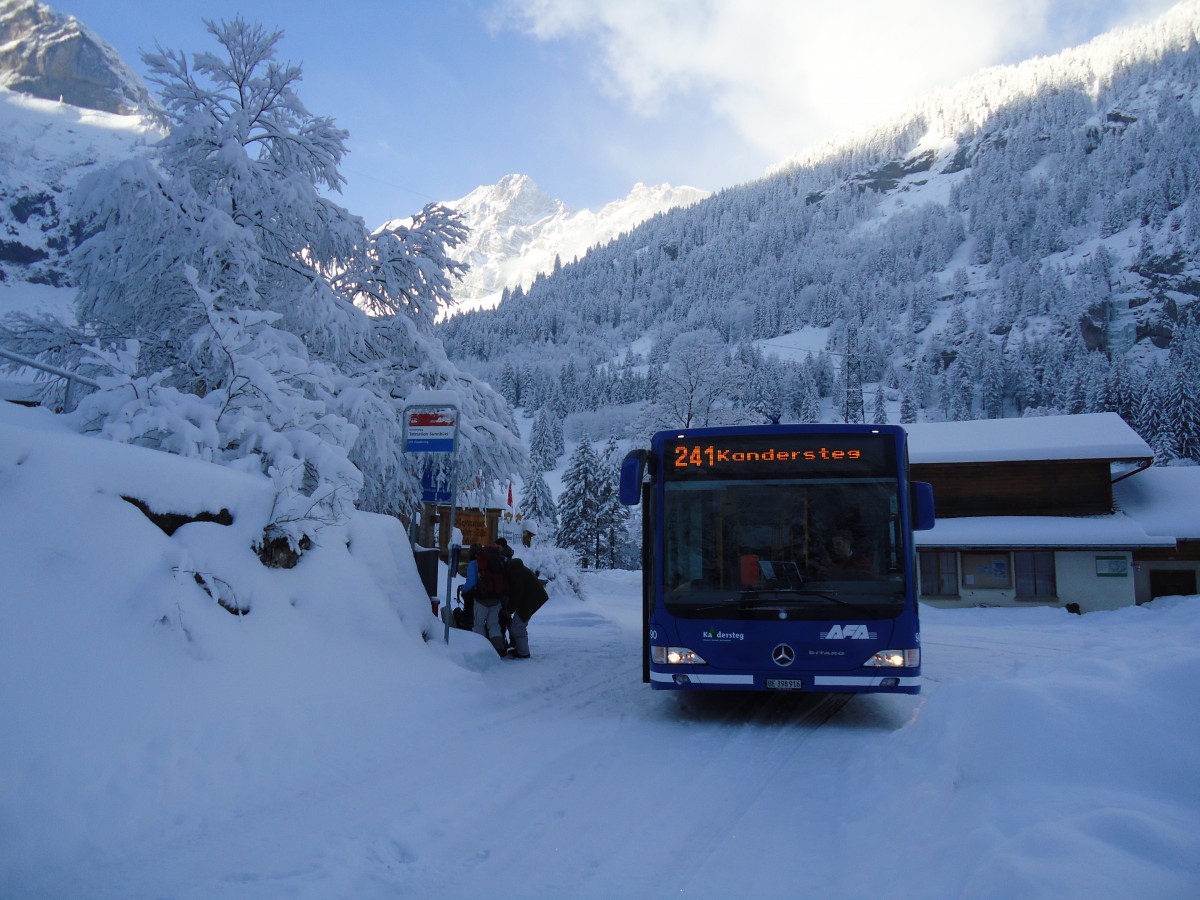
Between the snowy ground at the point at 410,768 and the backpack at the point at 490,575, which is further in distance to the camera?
the backpack at the point at 490,575

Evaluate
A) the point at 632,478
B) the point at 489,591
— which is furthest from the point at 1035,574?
the point at 632,478

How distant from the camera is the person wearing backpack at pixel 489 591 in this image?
10672 millimetres

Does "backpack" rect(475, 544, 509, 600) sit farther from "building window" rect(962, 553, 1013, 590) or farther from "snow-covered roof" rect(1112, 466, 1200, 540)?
"snow-covered roof" rect(1112, 466, 1200, 540)

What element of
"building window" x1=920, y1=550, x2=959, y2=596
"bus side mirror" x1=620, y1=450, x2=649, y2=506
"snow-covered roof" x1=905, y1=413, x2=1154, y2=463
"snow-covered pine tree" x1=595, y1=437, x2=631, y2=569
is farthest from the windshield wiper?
"snow-covered pine tree" x1=595, y1=437, x2=631, y2=569

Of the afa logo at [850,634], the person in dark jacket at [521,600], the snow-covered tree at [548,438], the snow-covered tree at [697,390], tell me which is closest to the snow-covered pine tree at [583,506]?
the snow-covered tree at [697,390]

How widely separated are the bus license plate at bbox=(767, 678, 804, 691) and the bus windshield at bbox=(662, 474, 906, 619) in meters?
0.61

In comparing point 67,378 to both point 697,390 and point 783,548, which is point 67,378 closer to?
point 783,548

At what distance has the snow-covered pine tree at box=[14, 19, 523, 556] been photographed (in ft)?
27.9

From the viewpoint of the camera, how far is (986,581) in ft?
92.9

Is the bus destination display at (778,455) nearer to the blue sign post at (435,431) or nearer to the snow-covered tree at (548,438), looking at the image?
the blue sign post at (435,431)

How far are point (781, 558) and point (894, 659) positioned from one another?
1373 millimetres

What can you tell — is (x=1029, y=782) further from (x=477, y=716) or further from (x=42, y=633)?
(x=42, y=633)

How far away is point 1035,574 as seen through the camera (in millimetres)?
27797

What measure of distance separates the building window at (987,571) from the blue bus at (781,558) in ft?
77.9
